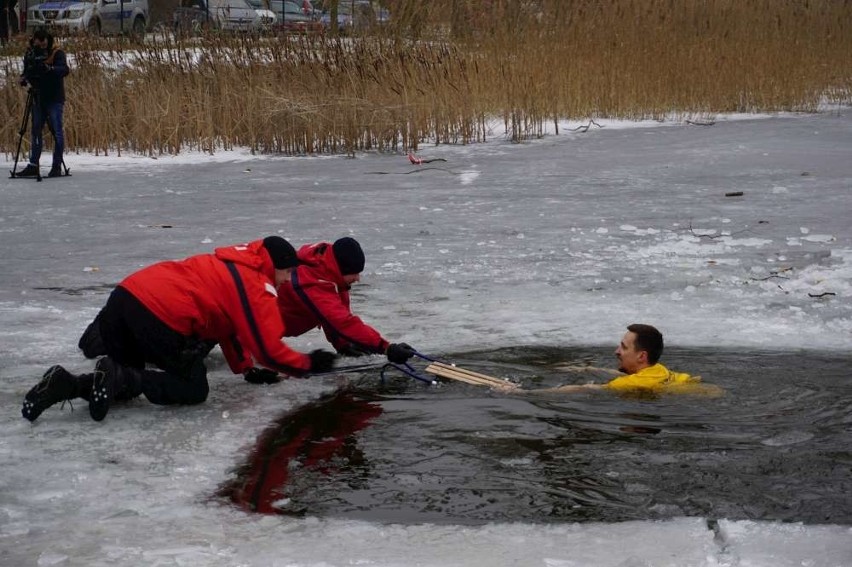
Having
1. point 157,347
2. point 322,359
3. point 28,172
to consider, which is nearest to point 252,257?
point 157,347

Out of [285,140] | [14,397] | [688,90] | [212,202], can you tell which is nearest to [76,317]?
[14,397]

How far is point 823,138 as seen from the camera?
54.4 feet

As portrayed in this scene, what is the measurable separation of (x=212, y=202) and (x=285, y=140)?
4126mm

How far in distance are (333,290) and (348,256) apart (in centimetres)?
27

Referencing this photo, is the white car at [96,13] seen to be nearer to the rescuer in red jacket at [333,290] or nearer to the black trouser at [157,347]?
the rescuer in red jacket at [333,290]

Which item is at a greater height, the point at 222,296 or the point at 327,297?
the point at 222,296

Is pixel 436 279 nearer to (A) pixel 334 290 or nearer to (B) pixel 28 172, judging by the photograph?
(A) pixel 334 290

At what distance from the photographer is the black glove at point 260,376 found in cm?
631

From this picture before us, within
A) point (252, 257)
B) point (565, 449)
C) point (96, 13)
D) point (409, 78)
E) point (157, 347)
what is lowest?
point (565, 449)

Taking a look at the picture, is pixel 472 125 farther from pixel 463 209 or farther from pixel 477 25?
pixel 463 209

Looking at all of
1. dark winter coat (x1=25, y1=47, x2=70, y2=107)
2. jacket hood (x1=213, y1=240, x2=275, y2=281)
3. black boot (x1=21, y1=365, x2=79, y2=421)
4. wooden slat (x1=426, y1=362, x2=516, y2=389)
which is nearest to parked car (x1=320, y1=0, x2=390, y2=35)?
Result: dark winter coat (x1=25, y1=47, x2=70, y2=107)

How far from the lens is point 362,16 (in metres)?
17.0

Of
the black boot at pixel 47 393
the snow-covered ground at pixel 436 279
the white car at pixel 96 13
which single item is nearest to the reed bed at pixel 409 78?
the snow-covered ground at pixel 436 279

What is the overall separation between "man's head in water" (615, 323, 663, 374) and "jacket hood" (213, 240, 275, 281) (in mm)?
2034
